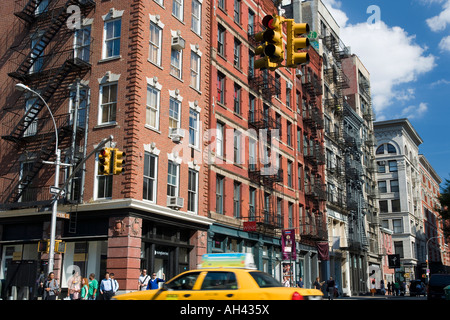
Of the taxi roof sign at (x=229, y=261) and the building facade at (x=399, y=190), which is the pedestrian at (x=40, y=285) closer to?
the taxi roof sign at (x=229, y=261)

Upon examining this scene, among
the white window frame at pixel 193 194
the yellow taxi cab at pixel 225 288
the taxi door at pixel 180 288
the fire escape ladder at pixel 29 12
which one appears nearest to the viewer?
the yellow taxi cab at pixel 225 288

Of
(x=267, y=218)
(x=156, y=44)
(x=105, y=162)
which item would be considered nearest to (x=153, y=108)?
(x=156, y=44)

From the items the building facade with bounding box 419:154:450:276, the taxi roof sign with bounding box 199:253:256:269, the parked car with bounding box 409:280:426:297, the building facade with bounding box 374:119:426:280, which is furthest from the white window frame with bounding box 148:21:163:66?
the building facade with bounding box 419:154:450:276

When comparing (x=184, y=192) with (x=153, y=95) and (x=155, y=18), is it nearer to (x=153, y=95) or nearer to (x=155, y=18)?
(x=153, y=95)

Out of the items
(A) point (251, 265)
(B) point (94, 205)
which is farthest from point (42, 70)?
(A) point (251, 265)

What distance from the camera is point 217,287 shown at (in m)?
12.4

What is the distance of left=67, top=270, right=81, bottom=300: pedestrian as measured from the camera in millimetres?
22594

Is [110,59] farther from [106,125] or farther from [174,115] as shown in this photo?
[174,115]

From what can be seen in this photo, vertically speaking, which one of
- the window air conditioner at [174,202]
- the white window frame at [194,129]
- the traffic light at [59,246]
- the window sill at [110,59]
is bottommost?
the traffic light at [59,246]

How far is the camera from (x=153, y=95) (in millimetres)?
27094

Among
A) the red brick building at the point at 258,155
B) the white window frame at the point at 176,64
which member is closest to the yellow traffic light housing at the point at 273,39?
the white window frame at the point at 176,64

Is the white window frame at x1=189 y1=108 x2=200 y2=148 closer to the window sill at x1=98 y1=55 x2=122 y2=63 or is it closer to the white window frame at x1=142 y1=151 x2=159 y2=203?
the white window frame at x1=142 y1=151 x2=159 y2=203

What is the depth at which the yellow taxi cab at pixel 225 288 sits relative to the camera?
11852mm

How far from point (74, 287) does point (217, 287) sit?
41.0 ft
